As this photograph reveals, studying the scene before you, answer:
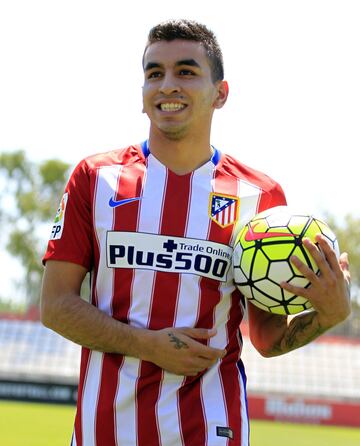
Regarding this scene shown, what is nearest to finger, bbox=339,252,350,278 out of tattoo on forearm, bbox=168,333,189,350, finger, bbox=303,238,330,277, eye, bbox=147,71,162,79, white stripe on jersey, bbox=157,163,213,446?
finger, bbox=303,238,330,277

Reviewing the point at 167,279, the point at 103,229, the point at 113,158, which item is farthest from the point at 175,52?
the point at 167,279

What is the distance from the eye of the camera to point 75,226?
3.46m

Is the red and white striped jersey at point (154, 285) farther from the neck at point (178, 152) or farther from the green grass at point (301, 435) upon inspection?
the green grass at point (301, 435)

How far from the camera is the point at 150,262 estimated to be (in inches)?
134

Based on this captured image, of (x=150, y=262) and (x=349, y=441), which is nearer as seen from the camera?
(x=150, y=262)

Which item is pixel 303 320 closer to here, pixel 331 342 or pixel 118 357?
pixel 118 357

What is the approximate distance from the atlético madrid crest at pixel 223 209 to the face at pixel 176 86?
34cm

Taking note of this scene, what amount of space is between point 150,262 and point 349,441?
623 inches

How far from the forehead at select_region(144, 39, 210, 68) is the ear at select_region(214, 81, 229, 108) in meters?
0.16

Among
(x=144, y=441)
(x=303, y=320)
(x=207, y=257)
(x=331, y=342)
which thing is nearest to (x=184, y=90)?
(x=207, y=257)

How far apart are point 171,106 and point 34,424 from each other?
49.9 ft

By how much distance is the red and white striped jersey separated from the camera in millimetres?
3285

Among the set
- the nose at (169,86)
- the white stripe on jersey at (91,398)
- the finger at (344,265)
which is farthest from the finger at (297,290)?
the nose at (169,86)

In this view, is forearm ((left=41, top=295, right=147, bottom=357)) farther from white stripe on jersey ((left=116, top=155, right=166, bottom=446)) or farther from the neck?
the neck
